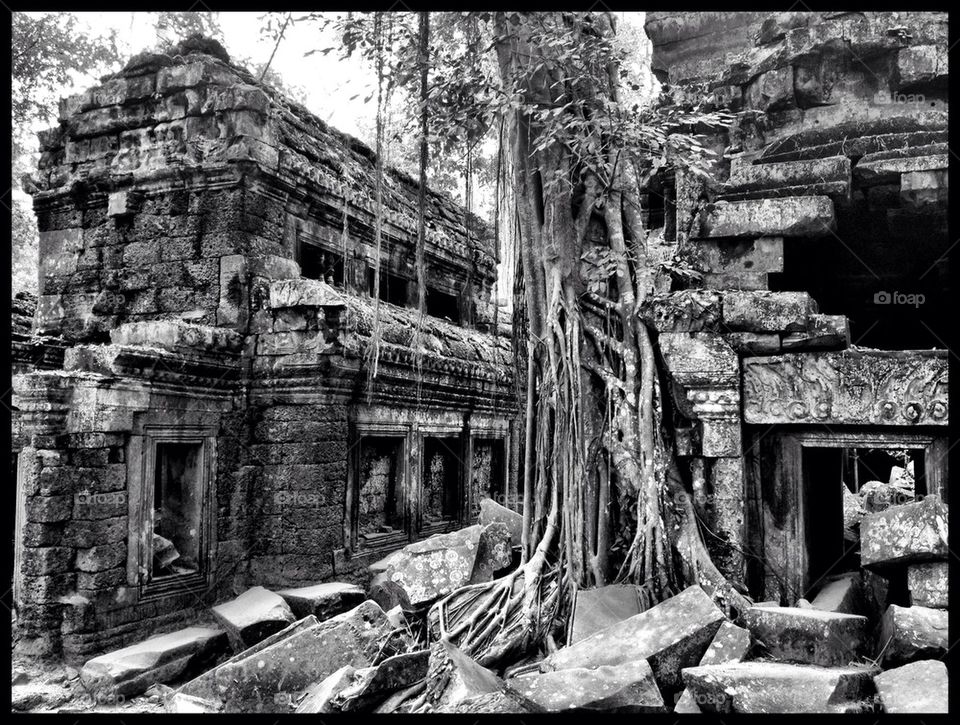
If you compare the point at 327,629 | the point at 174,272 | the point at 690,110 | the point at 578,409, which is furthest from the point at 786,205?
the point at 174,272

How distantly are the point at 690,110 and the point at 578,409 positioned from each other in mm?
2326

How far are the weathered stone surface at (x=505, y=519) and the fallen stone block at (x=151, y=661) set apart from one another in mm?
2280

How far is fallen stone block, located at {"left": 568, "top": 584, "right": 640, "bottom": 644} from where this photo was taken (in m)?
4.74

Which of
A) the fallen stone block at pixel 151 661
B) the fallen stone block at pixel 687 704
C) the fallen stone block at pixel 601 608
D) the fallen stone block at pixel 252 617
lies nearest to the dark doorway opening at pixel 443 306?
the fallen stone block at pixel 252 617

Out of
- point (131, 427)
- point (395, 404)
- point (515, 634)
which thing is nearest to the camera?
point (515, 634)

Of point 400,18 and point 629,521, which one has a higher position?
point 400,18

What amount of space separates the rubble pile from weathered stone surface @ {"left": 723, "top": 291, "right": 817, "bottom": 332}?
1.25 m

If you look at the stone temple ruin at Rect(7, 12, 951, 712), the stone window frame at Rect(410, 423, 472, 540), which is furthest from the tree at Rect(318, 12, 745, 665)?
the stone window frame at Rect(410, 423, 472, 540)

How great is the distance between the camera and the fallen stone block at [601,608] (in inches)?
187

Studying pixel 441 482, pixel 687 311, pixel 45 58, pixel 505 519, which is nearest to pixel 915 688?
pixel 687 311

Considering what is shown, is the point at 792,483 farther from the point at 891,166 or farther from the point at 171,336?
the point at 171,336

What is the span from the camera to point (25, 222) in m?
14.3

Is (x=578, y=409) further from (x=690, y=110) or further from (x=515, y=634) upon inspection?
(x=690, y=110)

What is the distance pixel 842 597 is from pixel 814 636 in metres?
0.62
